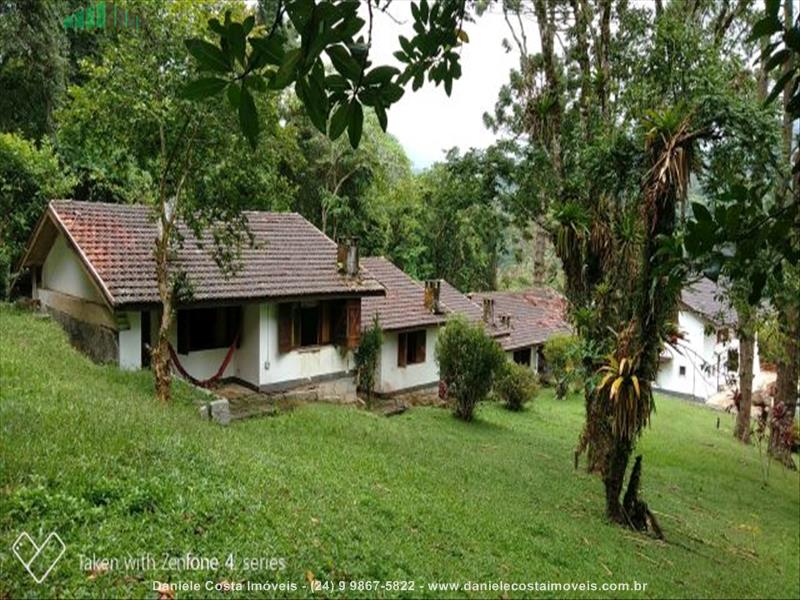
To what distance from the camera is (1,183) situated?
14.0 meters

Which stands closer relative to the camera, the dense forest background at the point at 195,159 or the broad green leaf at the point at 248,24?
the broad green leaf at the point at 248,24

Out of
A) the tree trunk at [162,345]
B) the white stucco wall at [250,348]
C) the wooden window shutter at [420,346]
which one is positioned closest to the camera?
the tree trunk at [162,345]

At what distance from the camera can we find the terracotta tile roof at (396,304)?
1705cm

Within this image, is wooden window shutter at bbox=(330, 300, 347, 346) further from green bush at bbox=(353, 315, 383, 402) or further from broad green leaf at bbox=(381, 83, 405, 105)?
broad green leaf at bbox=(381, 83, 405, 105)

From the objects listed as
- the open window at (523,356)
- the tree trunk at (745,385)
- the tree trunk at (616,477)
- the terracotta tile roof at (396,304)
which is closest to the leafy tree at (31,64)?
the terracotta tile roof at (396,304)

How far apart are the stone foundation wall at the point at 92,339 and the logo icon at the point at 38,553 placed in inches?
325

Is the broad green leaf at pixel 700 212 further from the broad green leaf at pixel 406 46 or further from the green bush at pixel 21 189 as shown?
the green bush at pixel 21 189

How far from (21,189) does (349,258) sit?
28.2ft

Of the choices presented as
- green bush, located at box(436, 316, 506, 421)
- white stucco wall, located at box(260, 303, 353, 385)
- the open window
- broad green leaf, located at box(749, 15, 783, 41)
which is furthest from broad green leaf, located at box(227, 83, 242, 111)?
the open window

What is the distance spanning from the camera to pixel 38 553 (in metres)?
3.29

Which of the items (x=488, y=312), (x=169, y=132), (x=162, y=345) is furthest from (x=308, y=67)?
(x=488, y=312)

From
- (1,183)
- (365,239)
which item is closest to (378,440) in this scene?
(1,183)

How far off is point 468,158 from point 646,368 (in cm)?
520

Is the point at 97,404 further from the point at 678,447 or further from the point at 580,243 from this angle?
the point at 678,447
